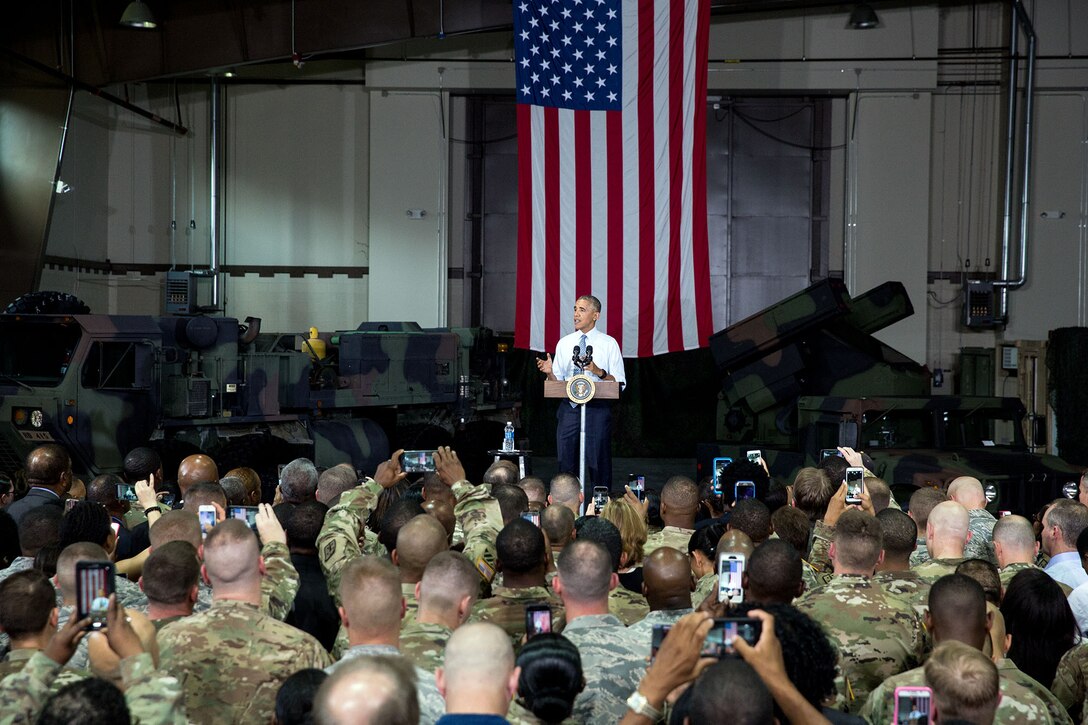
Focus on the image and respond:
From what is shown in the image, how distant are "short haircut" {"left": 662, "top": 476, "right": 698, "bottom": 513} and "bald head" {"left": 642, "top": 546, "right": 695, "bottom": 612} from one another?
5.97 feet

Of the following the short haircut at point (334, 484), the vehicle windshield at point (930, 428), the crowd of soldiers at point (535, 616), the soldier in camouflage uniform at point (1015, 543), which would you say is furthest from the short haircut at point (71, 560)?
the vehicle windshield at point (930, 428)

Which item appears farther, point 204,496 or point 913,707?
point 204,496

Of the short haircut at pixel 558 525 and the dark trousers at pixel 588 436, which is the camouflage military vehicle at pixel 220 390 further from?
the short haircut at pixel 558 525

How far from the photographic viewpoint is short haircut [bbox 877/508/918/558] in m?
5.37

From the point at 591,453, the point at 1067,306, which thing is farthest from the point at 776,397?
the point at 1067,306

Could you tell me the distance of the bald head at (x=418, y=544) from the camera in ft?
16.3

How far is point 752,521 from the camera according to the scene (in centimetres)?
618

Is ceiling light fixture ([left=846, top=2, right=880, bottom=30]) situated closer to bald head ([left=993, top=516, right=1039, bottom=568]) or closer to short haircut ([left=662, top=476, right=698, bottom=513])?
short haircut ([left=662, top=476, right=698, bottom=513])

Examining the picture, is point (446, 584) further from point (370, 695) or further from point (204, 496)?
point (204, 496)

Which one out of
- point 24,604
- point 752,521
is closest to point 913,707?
point 24,604

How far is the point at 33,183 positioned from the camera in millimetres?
17516

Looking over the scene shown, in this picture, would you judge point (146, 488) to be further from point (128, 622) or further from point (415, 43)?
point (415, 43)

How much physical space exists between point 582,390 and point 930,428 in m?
4.77

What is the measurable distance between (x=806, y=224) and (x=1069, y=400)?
5.17 metres
